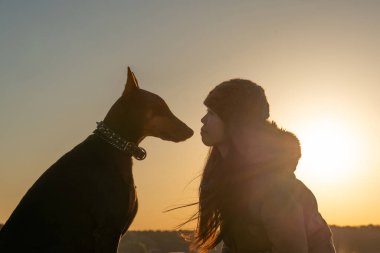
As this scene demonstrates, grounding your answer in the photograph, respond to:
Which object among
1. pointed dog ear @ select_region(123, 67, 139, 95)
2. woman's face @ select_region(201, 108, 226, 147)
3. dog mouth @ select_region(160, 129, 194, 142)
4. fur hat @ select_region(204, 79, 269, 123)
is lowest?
woman's face @ select_region(201, 108, 226, 147)

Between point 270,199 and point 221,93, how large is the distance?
1.04 m

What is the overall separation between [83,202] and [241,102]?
196 centimetres

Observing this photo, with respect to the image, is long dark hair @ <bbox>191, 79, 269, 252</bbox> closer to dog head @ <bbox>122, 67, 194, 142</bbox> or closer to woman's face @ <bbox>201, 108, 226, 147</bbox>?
woman's face @ <bbox>201, 108, 226, 147</bbox>

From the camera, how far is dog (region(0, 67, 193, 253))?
5.16 meters

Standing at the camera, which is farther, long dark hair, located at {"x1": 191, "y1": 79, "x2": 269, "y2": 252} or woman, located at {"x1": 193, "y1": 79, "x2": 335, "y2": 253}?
long dark hair, located at {"x1": 191, "y1": 79, "x2": 269, "y2": 252}

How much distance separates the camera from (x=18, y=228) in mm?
5164

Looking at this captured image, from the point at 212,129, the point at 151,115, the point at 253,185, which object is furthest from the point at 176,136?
the point at 253,185

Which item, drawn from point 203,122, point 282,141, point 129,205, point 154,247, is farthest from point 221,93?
point 154,247

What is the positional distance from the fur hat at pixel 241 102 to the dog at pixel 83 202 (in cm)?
166

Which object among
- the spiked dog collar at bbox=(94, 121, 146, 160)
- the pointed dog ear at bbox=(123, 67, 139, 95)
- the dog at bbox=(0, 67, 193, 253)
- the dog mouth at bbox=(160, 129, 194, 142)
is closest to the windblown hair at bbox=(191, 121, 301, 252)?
the dog at bbox=(0, 67, 193, 253)

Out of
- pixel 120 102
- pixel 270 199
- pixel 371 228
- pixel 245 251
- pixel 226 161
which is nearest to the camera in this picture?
pixel 270 199

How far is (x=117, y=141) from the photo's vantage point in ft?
20.3

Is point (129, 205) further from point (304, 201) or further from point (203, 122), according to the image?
point (304, 201)

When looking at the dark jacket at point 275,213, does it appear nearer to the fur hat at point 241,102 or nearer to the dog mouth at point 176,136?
the fur hat at point 241,102
